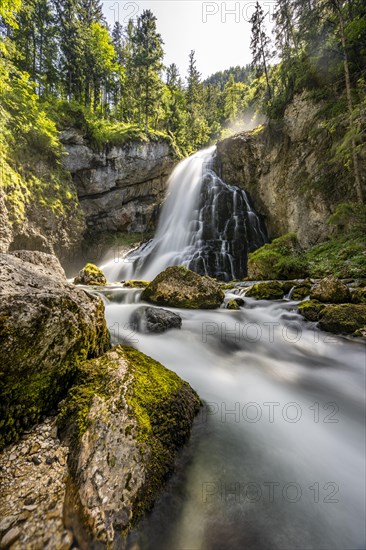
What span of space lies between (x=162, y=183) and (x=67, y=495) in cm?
2732

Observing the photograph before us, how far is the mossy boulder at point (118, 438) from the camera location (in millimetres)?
1420

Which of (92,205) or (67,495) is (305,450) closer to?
(67,495)

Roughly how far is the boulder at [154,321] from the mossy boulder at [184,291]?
1.67 m

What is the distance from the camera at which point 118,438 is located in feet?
5.72

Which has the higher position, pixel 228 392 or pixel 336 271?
pixel 336 271

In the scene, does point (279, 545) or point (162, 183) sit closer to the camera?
point (279, 545)

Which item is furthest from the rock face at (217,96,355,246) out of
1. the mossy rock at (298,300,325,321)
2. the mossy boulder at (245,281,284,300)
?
the mossy rock at (298,300,325,321)

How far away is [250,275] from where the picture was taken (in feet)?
40.4

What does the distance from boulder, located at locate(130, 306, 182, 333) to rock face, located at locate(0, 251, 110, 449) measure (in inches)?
105

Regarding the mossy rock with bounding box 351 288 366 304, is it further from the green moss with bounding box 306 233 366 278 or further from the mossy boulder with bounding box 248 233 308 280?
the mossy boulder with bounding box 248 233 308 280

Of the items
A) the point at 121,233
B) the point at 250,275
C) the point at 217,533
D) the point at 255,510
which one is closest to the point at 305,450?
the point at 255,510

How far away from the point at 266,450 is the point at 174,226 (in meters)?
20.4

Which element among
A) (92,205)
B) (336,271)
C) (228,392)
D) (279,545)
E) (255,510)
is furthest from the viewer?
(92,205)

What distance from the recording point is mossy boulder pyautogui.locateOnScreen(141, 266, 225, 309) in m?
7.34
